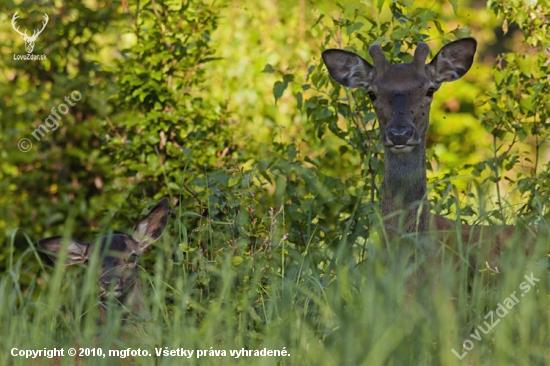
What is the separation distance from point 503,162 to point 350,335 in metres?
3.14

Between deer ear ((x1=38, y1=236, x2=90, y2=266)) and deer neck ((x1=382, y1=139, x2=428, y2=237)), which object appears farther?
deer ear ((x1=38, y1=236, x2=90, y2=266))

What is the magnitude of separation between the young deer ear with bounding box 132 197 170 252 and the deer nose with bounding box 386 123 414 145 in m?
1.40

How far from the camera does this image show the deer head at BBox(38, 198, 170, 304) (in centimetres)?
474

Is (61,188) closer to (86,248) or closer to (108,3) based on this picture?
(108,3)

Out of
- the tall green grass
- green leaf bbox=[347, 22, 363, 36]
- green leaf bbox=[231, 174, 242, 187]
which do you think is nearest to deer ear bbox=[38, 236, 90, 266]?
the tall green grass

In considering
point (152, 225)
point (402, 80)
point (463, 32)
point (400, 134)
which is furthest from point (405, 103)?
point (152, 225)

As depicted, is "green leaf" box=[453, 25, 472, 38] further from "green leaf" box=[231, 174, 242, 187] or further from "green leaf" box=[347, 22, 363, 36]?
"green leaf" box=[231, 174, 242, 187]

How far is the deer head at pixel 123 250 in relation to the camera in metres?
4.74

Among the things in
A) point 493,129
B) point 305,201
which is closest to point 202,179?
point 305,201

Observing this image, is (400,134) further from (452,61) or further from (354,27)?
(354,27)

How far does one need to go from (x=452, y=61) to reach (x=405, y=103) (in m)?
0.55

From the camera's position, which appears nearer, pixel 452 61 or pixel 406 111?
pixel 406 111

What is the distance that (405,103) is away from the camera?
4.78 meters

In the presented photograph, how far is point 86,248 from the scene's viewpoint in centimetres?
511
